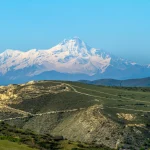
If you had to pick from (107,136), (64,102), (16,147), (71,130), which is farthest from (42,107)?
(16,147)

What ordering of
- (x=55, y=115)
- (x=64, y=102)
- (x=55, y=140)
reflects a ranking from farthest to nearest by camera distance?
(x=64, y=102)
(x=55, y=115)
(x=55, y=140)

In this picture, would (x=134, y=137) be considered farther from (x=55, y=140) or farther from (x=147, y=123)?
(x=55, y=140)

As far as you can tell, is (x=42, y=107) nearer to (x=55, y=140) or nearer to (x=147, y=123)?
(x=147, y=123)

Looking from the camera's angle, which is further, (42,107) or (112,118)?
(42,107)

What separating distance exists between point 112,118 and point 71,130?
56.5 ft

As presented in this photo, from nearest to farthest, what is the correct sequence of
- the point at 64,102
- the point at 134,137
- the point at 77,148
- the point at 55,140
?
the point at 77,148 < the point at 55,140 < the point at 134,137 < the point at 64,102

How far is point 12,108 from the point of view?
199 metres

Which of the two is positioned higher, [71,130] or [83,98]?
[83,98]

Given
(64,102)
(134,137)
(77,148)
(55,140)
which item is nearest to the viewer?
(77,148)

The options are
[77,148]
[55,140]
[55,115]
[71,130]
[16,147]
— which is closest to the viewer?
[16,147]

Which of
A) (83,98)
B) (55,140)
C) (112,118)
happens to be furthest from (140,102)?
(55,140)

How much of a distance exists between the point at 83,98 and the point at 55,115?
23.7 meters

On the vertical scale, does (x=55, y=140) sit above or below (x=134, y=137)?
above

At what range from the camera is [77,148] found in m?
55.5
